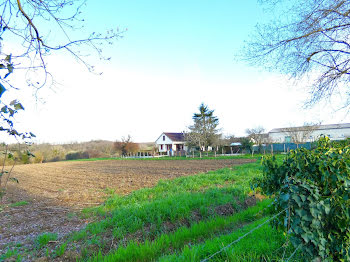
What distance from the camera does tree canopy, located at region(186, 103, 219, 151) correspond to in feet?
126

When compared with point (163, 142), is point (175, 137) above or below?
above

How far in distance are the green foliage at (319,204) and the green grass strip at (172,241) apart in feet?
7.02

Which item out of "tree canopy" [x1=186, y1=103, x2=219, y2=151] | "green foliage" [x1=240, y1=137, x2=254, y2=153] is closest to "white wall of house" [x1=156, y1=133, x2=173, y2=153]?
"tree canopy" [x1=186, y1=103, x2=219, y2=151]

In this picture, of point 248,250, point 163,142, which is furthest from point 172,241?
point 163,142

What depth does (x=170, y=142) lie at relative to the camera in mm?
51938

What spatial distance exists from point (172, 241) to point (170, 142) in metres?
47.5

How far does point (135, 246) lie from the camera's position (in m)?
4.04

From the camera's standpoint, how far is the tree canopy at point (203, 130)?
38.3m

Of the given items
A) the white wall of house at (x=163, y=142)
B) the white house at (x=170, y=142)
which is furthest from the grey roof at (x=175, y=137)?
the white wall of house at (x=163, y=142)

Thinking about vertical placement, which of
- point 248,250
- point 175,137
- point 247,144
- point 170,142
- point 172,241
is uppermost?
point 175,137

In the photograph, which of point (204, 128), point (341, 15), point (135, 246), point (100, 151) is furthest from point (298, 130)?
point (100, 151)

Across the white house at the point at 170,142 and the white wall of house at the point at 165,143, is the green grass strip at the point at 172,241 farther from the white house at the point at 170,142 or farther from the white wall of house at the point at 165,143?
the white wall of house at the point at 165,143

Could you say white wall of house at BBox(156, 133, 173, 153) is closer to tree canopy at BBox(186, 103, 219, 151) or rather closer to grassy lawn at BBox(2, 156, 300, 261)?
tree canopy at BBox(186, 103, 219, 151)

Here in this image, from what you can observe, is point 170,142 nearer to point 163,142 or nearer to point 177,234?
point 163,142
